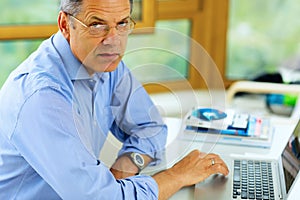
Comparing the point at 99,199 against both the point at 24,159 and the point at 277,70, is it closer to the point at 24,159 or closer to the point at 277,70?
the point at 24,159

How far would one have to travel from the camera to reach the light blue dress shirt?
4.36 feet

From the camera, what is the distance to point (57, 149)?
1327 mm

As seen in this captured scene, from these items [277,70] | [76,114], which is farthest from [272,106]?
[76,114]

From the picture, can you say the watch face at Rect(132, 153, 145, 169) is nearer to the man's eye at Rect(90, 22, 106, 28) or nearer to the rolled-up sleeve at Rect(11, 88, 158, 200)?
the rolled-up sleeve at Rect(11, 88, 158, 200)

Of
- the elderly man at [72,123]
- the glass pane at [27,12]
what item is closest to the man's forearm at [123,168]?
the elderly man at [72,123]

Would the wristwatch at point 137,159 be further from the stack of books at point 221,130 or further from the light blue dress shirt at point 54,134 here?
the stack of books at point 221,130

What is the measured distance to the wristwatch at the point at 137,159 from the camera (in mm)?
1747

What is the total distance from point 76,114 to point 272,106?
5.94 ft

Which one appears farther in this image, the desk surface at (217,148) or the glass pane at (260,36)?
the glass pane at (260,36)

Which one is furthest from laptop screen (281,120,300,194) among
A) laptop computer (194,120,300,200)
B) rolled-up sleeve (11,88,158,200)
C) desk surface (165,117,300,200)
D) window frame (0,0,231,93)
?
window frame (0,0,231,93)

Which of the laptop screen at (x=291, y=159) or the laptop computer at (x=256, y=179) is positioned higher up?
the laptop screen at (x=291, y=159)

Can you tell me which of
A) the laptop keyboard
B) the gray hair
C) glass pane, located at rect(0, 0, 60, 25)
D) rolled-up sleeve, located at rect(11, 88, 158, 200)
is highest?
the gray hair

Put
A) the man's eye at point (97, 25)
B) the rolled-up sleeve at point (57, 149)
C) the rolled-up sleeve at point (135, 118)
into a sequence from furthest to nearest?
the rolled-up sleeve at point (135, 118)
the man's eye at point (97, 25)
the rolled-up sleeve at point (57, 149)

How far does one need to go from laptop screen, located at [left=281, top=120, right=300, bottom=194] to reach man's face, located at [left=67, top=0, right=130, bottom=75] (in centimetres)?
60
